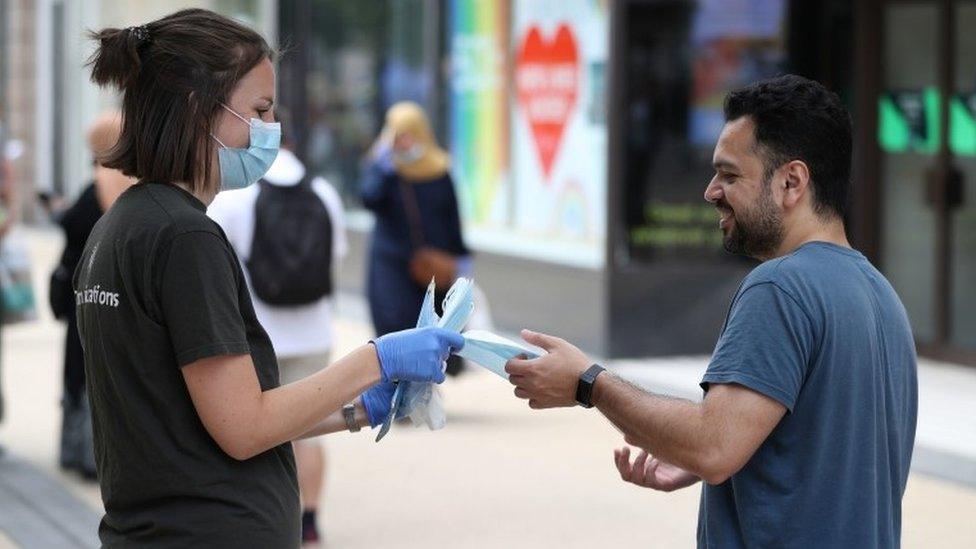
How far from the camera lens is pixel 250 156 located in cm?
312

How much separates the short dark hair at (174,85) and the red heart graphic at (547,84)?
9.83 m

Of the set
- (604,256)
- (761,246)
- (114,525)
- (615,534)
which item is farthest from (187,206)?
(604,256)

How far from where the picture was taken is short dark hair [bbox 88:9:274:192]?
301 centimetres

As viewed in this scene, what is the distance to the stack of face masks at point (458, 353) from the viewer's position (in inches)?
128

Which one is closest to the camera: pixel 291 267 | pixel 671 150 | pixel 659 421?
pixel 659 421

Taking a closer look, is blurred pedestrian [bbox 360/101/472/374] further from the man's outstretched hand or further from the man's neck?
the man's neck

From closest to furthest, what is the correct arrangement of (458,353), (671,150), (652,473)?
(458,353), (652,473), (671,150)

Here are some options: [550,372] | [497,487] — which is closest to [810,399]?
[550,372]

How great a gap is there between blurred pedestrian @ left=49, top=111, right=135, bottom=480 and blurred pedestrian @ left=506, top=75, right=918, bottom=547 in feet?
16.3

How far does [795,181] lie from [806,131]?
0.09 meters

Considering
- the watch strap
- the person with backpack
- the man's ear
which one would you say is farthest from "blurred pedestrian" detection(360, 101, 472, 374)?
the man's ear

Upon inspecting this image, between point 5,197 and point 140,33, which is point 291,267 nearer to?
point 5,197

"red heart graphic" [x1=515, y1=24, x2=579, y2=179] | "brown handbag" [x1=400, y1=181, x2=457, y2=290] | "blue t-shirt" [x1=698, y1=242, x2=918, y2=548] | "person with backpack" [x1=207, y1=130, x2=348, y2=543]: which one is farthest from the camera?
"red heart graphic" [x1=515, y1=24, x2=579, y2=179]

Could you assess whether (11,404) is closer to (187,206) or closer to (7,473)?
(7,473)
